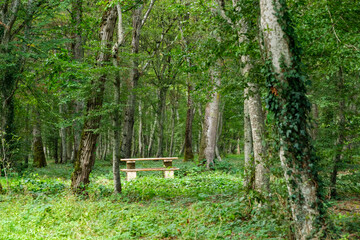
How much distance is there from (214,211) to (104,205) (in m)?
2.86

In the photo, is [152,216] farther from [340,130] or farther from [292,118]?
[340,130]

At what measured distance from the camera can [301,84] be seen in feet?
16.0

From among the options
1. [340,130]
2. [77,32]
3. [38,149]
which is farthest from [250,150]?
[38,149]

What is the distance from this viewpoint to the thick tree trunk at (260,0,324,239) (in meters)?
4.67

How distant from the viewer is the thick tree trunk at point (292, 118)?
4668mm

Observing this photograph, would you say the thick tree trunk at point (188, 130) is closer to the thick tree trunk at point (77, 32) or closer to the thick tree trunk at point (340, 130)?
the thick tree trunk at point (77, 32)

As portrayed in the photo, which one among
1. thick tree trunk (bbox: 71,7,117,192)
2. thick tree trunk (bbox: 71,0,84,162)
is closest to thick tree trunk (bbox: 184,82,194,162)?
thick tree trunk (bbox: 71,0,84,162)

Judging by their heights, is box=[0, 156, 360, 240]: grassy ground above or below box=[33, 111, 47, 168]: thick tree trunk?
below

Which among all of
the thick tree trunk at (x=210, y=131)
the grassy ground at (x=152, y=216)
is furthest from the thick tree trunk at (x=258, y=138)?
the thick tree trunk at (x=210, y=131)

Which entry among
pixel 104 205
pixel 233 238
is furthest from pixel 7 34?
pixel 233 238

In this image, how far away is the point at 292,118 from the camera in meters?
4.77

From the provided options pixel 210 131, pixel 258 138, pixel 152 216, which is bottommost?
pixel 152 216

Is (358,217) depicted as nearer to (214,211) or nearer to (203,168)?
Answer: (214,211)

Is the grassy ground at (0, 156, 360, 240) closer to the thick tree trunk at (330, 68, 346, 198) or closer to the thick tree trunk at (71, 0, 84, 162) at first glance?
the thick tree trunk at (330, 68, 346, 198)
